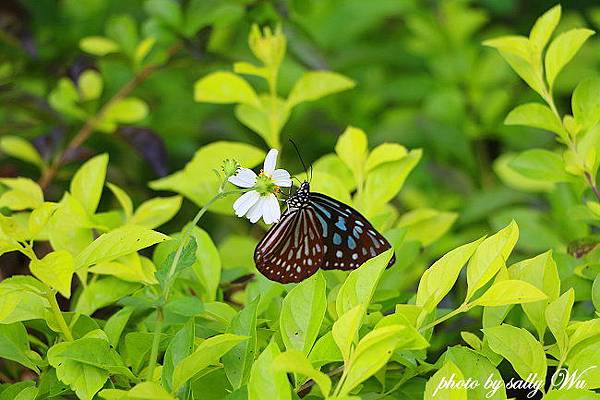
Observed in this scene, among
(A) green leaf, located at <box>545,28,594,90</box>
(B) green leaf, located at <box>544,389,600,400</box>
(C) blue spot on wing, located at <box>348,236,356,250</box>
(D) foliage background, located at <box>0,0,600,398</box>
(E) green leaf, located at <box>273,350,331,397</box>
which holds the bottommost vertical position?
(D) foliage background, located at <box>0,0,600,398</box>

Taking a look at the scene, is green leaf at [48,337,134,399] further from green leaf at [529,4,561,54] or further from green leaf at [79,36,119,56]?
green leaf at [79,36,119,56]

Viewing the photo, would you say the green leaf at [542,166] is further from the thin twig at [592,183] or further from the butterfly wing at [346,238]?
the butterfly wing at [346,238]

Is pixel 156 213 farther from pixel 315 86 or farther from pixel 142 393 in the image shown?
pixel 142 393

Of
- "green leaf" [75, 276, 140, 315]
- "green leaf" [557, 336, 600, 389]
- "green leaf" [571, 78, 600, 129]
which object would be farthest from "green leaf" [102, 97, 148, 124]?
"green leaf" [557, 336, 600, 389]

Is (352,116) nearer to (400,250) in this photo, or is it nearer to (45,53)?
(45,53)

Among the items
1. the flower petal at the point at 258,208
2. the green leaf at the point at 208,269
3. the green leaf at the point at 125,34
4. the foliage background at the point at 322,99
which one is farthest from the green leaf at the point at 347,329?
the green leaf at the point at 125,34

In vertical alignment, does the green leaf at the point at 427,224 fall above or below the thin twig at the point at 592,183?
below

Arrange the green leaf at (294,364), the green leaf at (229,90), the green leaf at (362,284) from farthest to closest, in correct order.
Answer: the green leaf at (229,90) < the green leaf at (362,284) < the green leaf at (294,364)
